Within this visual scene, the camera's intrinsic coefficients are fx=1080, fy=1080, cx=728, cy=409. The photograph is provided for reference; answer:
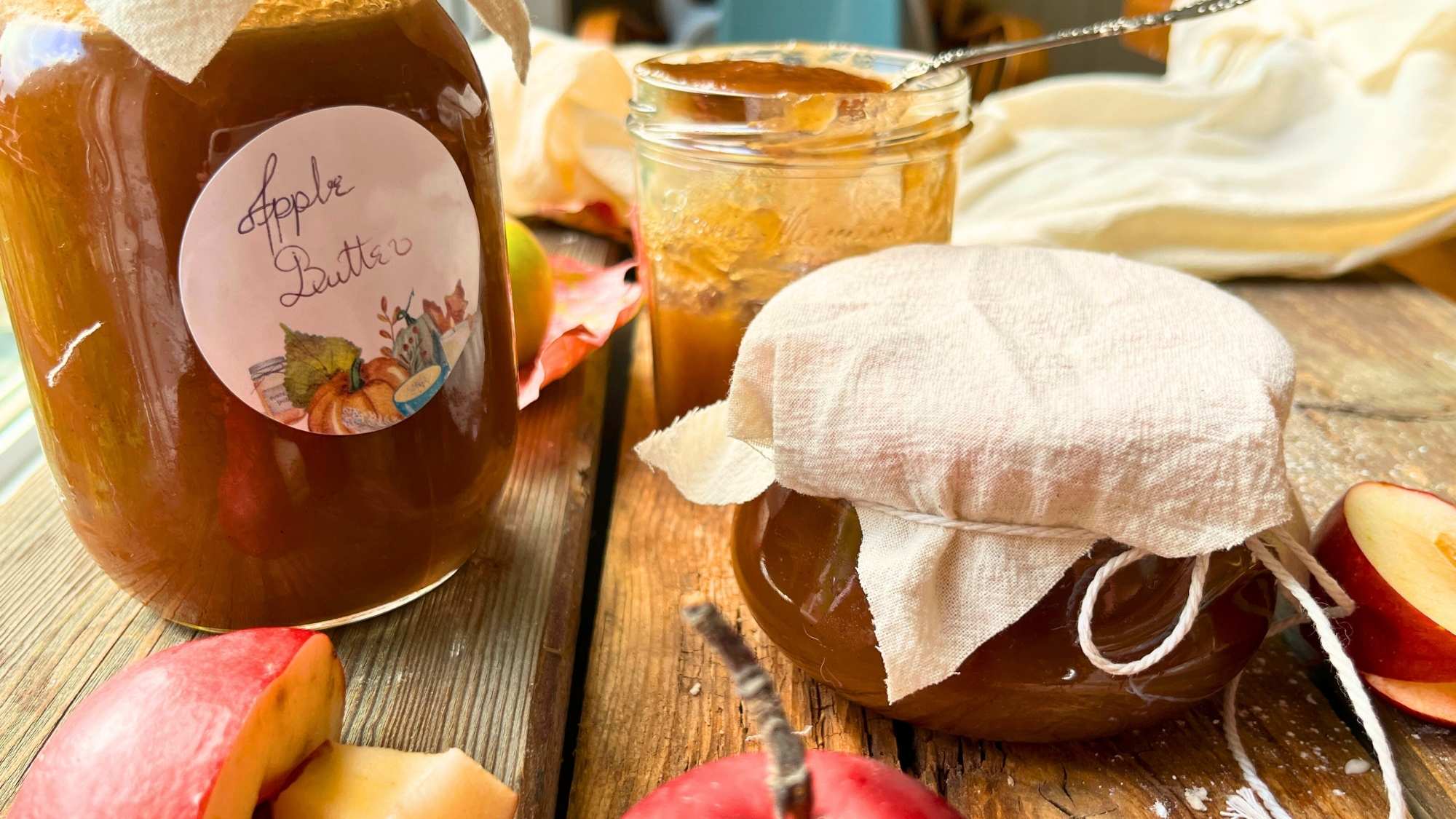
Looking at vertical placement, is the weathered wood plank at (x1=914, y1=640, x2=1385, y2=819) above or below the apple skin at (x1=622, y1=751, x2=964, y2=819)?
below

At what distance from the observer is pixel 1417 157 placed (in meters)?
0.99

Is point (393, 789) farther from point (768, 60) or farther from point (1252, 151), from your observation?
point (1252, 151)

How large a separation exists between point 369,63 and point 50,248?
146 millimetres

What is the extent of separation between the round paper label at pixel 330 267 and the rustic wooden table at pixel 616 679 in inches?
4.8

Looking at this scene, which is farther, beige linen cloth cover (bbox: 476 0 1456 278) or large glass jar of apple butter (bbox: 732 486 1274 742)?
beige linen cloth cover (bbox: 476 0 1456 278)

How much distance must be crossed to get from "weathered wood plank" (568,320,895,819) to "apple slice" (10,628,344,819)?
12 cm

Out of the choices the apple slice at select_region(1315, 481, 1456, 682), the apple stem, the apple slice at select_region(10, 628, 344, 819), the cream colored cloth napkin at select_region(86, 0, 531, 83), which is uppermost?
the cream colored cloth napkin at select_region(86, 0, 531, 83)

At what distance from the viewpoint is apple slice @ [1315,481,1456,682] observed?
1.50 feet

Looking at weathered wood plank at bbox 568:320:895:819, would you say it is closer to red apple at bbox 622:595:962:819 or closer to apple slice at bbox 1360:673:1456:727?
red apple at bbox 622:595:962:819

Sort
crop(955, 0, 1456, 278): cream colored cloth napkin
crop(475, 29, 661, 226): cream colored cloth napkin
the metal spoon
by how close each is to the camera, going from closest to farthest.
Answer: the metal spoon → crop(955, 0, 1456, 278): cream colored cloth napkin → crop(475, 29, 661, 226): cream colored cloth napkin

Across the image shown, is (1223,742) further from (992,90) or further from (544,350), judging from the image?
(992,90)

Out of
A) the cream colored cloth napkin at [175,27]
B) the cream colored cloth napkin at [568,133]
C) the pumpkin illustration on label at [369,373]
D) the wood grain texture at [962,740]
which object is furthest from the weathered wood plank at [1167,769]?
the cream colored cloth napkin at [568,133]

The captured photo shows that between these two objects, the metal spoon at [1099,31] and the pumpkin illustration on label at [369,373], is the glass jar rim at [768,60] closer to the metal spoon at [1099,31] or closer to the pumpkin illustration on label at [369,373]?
the metal spoon at [1099,31]

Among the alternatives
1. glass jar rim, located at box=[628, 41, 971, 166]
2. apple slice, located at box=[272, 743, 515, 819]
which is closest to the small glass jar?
glass jar rim, located at box=[628, 41, 971, 166]
